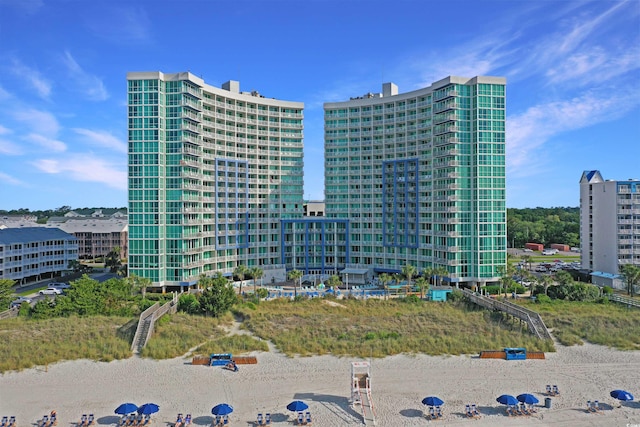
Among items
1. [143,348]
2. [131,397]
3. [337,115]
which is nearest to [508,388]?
[131,397]

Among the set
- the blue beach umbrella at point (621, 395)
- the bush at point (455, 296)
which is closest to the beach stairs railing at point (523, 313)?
the bush at point (455, 296)

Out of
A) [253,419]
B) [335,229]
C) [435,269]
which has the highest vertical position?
[335,229]

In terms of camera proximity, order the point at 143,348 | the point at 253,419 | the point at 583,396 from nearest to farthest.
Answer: the point at 253,419, the point at 583,396, the point at 143,348

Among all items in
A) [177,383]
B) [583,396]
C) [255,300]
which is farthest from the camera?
[255,300]

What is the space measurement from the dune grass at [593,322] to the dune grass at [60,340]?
155ft

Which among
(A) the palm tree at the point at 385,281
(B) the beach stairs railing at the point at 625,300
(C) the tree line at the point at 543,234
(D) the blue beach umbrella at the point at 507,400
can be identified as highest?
(C) the tree line at the point at 543,234

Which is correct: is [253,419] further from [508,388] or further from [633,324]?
[633,324]

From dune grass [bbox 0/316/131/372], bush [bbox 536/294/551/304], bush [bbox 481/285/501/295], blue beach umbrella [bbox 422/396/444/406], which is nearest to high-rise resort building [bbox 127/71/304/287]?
dune grass [bbox 0/316/131/372]

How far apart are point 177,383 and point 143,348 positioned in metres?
9.32

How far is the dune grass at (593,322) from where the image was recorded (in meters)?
48.9

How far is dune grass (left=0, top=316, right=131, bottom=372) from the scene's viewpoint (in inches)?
1699

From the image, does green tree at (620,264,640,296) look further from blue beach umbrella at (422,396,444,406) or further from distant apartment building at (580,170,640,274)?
blue beach umbrella at (422,396,444,406)

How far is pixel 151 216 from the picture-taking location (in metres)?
76.6

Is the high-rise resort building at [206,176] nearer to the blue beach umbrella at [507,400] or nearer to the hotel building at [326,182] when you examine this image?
the hotel building at [326,182]
